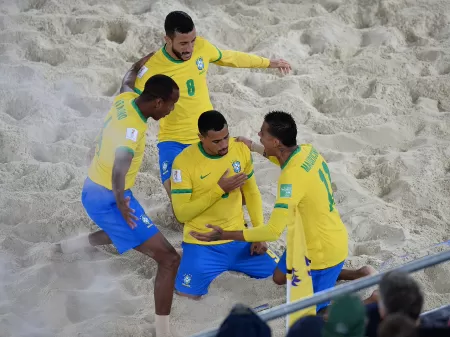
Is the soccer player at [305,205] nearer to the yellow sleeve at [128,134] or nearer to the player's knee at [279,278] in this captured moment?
the player's knee at [279,278]

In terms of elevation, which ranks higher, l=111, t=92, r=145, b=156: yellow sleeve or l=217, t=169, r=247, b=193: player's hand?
l=111, t=92, r=145, b=156: yellow sleeve

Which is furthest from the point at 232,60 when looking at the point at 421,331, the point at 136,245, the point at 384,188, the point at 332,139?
the point at 421,331

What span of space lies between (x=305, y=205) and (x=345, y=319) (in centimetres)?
194

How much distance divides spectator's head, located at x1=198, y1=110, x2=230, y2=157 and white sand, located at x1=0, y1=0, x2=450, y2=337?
873 millimetres

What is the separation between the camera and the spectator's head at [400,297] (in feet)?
9.18

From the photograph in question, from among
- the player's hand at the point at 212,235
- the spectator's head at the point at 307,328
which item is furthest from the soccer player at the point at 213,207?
the spectator's head at the point at 307,328

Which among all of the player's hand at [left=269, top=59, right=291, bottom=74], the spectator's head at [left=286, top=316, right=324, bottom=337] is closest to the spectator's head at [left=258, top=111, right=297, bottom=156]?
the player's hand at [left=269, top=59, right=291, bottom=74]

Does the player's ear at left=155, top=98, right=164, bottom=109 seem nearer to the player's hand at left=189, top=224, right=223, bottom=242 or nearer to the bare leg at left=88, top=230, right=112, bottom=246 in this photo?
the player's hand at left=189, top=224, right=223, bottom=242

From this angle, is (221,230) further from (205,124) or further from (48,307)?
(48,307)

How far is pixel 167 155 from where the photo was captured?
18.5 feet

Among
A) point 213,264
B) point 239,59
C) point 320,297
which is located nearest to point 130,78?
point 239,59

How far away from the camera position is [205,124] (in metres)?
4.79

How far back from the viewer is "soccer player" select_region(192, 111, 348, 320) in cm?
Result: 442

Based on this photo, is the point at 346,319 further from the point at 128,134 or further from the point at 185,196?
the point at 185,196
